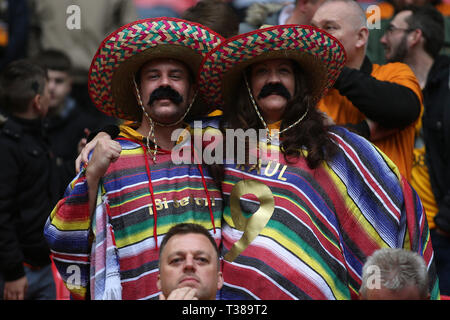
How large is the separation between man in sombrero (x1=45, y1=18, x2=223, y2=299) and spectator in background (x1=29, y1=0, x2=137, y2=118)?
126 inches

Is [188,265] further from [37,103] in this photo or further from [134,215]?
[37,103]

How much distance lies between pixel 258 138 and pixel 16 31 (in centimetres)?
402

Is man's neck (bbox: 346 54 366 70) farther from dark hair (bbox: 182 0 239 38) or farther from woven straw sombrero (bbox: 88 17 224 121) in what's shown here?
woven straw sombrero (bbox: 88 17 224 121)

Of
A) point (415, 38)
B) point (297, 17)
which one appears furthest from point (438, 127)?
point (297, 17)

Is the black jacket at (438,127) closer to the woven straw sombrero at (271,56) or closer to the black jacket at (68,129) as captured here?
the woven straw sombrero at (271,56)

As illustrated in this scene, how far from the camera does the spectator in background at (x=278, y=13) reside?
648 centimetres

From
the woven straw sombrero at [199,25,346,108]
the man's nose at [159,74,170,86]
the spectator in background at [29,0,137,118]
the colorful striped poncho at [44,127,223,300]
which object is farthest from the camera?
the spectator in background at [29,0,137,118]

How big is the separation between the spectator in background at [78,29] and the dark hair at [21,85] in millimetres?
1750

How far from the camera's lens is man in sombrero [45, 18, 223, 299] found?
4.82 meters

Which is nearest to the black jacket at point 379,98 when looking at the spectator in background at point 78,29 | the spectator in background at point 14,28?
the spectator in background at point 78,29

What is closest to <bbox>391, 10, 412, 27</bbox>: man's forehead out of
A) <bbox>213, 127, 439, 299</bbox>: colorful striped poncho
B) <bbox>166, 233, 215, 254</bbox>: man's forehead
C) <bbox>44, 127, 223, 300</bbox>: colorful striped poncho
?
<bbox>213, 127, 439, 299</bbox>: colorful striped poncho

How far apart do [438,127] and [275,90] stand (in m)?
1.68

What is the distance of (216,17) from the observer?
6.05m

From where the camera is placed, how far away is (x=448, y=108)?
6.20 meters
